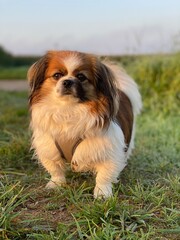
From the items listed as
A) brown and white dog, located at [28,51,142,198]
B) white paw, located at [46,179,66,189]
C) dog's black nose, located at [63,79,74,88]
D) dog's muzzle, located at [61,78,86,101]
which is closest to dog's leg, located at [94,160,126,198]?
brown and white dog, located at [28,51,142,198]

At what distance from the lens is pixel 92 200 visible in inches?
117

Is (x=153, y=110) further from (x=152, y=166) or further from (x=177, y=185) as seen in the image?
(x=177, y=185)

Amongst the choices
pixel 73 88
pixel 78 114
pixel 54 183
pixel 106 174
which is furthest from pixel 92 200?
pixel 73 88

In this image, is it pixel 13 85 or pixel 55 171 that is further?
pixel 13 85

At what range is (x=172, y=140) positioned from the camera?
504 cm

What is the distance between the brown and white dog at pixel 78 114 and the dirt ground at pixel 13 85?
8942 millimetres

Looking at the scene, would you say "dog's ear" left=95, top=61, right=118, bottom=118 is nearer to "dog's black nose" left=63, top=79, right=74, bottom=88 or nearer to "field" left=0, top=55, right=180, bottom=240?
"dog's black nose" left=63, top=79, right=74, bottom=88

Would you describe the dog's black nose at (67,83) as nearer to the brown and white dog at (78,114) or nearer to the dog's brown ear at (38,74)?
the brown and white dog at (78,114)

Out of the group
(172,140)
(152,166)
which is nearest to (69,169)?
(152,166)

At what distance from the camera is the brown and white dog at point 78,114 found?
2.97 m

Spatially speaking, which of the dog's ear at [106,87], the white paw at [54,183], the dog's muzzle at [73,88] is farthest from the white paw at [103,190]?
the dog's muzzle at [73,88]

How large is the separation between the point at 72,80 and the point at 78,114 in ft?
0.94

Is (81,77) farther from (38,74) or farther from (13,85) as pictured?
(13,85)

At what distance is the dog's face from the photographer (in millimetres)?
2920
